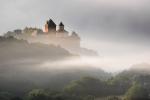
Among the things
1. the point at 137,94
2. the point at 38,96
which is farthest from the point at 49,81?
the point at 137,94

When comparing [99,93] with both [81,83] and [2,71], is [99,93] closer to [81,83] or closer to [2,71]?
[81,83]

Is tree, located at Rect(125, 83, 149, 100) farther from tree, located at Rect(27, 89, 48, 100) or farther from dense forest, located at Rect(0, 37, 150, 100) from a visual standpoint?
tree, located at Rect(27, 89, 48, 100)

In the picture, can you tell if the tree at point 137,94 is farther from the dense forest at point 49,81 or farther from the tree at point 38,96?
the tree at point 38,96

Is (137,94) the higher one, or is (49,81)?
(49,81)

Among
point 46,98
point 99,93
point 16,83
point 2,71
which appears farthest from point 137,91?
point 2,71

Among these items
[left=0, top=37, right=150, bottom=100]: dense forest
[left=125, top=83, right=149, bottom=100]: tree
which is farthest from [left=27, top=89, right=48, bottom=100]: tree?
[left=125, top=83, right=149, bottom=100]: tree

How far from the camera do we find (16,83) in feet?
477

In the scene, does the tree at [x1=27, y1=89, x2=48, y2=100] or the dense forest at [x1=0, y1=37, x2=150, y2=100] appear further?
the dense forest at [x1=0, y1=37, x2=150, y2=100]

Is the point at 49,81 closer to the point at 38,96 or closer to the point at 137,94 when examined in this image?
the point at 38,96

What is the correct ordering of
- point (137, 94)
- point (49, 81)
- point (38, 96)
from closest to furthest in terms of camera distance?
point (38, 96), point (137, 94), point (49, 81)

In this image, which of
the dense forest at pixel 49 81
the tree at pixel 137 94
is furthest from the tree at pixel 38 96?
the tree at pixel 137 94

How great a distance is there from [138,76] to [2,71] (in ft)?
211

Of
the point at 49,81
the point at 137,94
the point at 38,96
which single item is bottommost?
the point at 38,96

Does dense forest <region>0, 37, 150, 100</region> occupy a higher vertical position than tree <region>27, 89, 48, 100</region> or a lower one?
higher
